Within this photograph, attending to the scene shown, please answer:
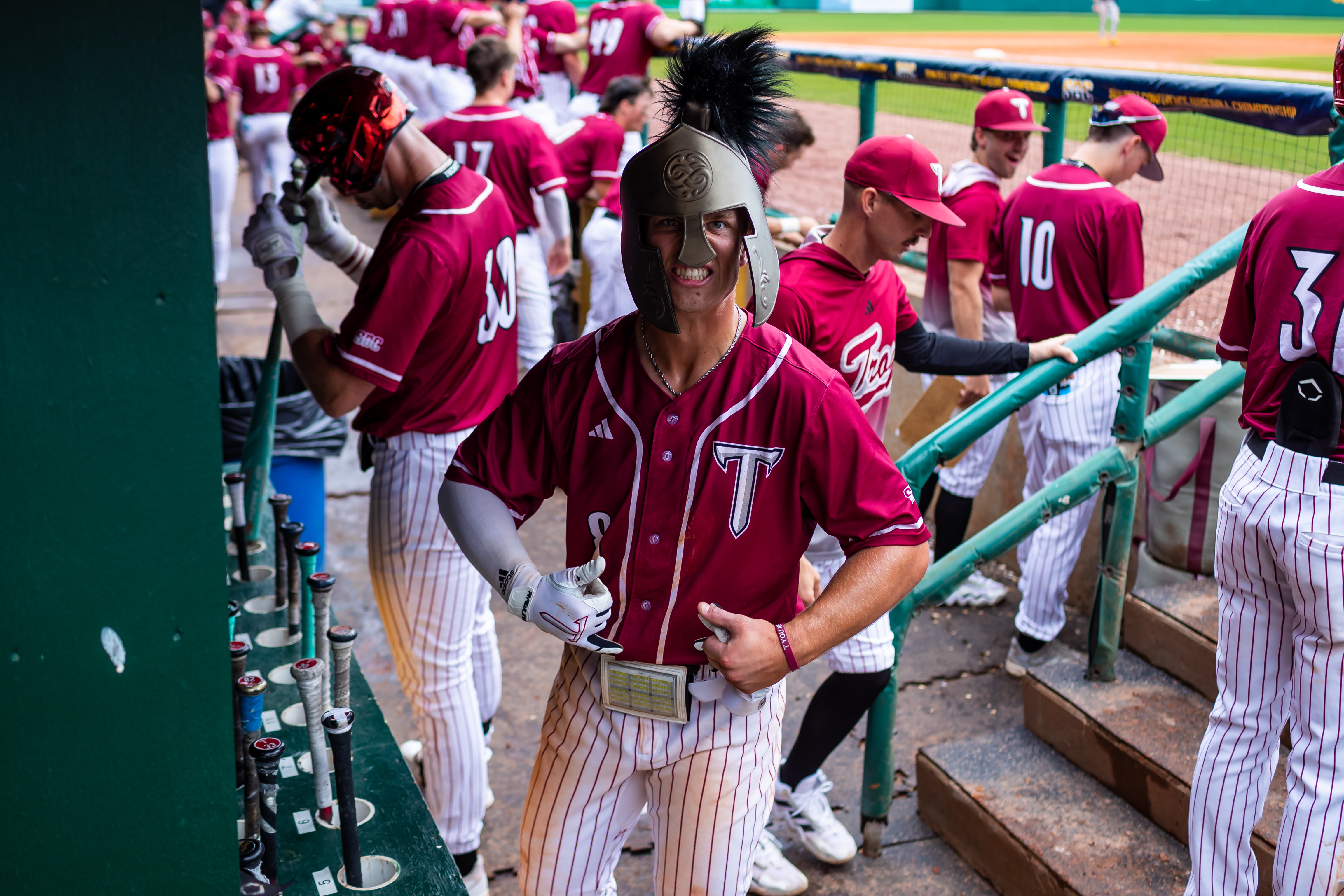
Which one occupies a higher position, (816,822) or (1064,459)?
(1064,459)

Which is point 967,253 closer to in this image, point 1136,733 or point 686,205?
point 1136,733

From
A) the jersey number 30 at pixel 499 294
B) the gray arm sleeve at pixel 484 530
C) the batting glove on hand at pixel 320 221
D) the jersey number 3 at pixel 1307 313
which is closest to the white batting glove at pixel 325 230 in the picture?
the batting glove on hand at pixel 320 221

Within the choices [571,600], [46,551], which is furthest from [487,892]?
[46,551]

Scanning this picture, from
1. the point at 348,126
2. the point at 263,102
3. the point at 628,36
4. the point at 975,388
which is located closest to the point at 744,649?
the point at 348,126

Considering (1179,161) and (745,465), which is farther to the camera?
(1179,161)

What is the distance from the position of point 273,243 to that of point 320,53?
14.1 meters

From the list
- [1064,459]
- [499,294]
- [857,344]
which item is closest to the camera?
[857,344]

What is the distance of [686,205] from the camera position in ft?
5.87

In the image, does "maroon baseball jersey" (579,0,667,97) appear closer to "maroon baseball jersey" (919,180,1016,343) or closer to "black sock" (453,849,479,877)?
"maroon baseball jersey" (919,180,1016,343)

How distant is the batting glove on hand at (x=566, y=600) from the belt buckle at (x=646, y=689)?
0.14 meters

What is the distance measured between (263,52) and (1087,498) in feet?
31.3

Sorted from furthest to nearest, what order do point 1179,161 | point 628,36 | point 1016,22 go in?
point 1016,22
point 628,36
point 1179,161

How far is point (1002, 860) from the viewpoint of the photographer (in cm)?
299

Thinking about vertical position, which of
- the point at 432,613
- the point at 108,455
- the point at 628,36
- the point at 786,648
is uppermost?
the point at 628,36
